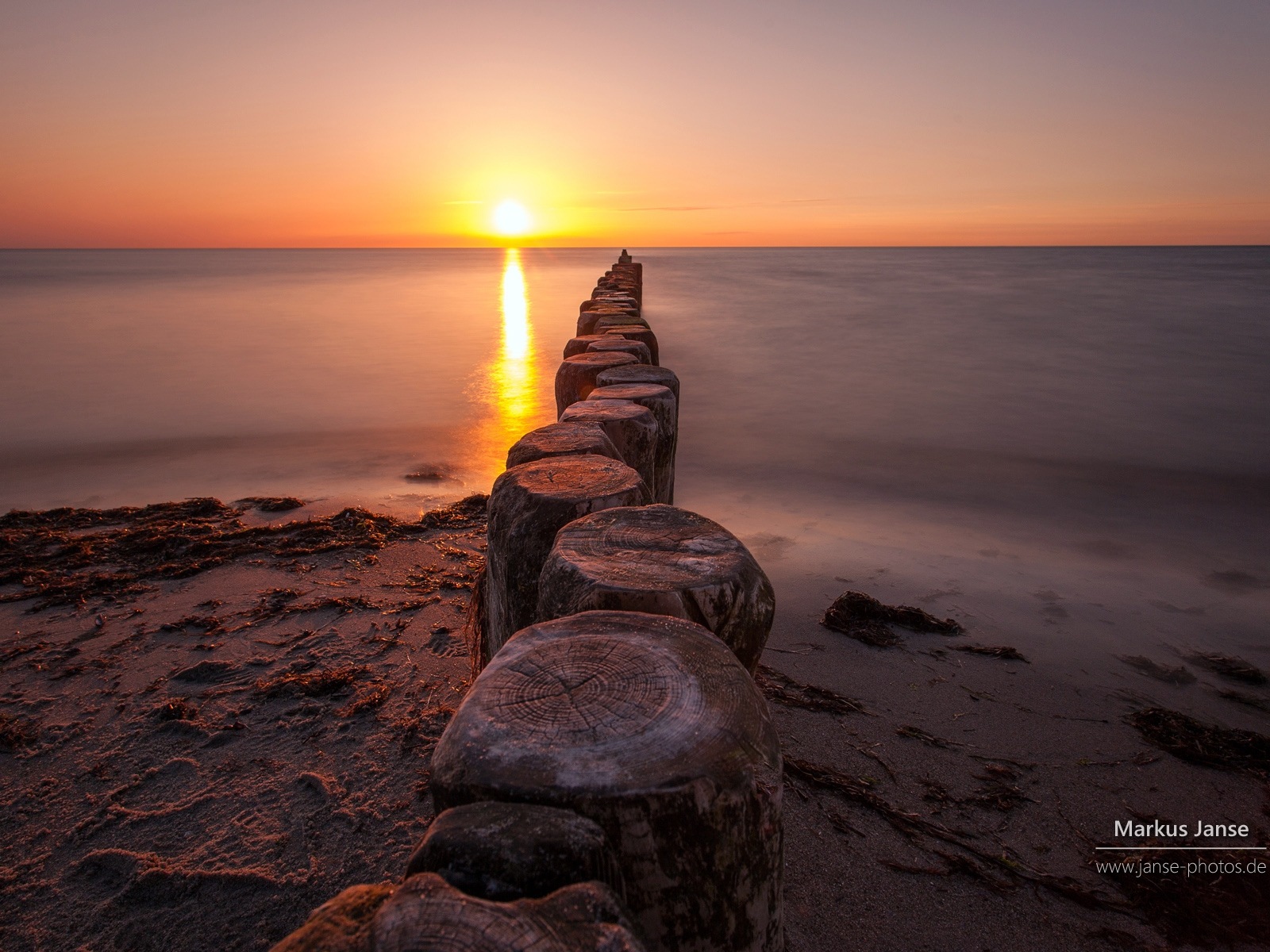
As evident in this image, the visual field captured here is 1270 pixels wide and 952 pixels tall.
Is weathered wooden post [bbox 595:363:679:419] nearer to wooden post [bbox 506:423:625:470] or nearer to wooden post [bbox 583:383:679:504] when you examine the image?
wooden post [bbox 583:383:679:504]

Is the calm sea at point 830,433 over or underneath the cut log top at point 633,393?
underneath

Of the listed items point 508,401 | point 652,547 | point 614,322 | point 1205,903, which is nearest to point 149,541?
point 614,322

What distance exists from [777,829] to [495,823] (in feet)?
1.41

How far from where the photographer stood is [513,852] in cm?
87

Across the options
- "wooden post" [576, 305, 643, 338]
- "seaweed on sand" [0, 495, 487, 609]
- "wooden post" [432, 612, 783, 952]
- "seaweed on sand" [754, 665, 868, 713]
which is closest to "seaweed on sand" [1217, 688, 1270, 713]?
"seaweed on sand" [754, 665, 868, 713]

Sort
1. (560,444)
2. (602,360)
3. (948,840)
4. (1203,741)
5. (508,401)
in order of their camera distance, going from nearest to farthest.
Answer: (948,840)
(560,444)
(1203,741)
(602,360)
(508,401)

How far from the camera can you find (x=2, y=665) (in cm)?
307

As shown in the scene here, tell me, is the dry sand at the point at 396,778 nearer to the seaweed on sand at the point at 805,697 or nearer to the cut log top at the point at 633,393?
the seaweed on sand at the point at 805,697

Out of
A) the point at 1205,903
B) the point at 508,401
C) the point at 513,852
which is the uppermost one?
the point at 513,852

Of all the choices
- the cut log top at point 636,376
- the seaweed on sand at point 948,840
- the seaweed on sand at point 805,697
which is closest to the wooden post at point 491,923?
the seaweed on sand at point 948,840

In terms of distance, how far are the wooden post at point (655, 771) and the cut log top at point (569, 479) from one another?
751 mm

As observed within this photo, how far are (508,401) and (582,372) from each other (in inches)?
253

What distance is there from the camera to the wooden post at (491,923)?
74 centimetres

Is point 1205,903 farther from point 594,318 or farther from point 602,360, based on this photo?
point 594,318
